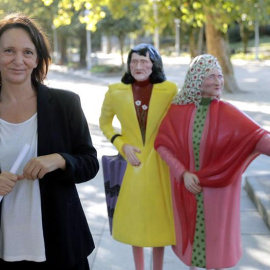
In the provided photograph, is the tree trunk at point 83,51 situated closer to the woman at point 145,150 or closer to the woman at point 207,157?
the woman at point 145,150

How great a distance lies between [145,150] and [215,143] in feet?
1.81

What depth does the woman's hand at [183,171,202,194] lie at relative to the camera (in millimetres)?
2844

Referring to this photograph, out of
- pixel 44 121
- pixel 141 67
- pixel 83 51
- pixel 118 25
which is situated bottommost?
pixel 83 51

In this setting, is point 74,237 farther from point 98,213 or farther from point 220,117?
point 98,213

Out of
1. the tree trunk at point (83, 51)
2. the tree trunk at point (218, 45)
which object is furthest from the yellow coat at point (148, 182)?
the tree trunk at point (83, 51)

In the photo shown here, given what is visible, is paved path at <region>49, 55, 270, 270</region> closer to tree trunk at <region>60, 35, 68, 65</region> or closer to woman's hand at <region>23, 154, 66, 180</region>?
woman's hand at <region>23, 154, 66, 180</region>

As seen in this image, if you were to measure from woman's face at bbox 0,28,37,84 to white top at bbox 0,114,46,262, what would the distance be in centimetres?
19

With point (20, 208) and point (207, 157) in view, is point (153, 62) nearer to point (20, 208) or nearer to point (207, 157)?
point (207, 157)

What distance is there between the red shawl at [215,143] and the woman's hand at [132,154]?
0.26 m

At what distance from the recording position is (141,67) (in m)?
3.14

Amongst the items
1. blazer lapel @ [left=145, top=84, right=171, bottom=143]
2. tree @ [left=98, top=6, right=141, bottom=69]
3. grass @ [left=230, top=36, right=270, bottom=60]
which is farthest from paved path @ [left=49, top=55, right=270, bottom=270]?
grass @ [left=230, top=36, right=270, bottom=60]

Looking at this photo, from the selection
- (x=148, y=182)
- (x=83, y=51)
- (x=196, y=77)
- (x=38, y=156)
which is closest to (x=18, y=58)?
(x=38, y=156)

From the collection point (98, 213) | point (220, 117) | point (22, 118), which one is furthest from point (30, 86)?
point (98, 213)

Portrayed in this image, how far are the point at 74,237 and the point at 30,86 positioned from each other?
63 cm
